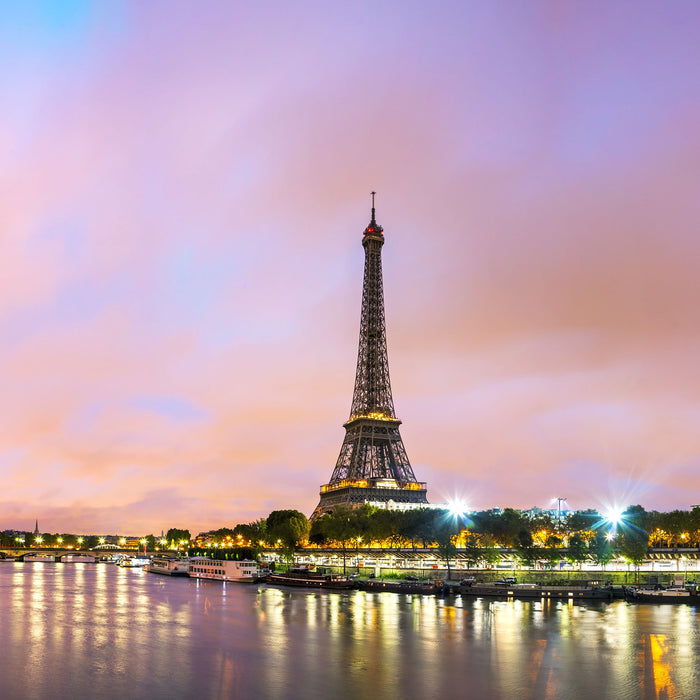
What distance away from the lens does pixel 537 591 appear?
96.3 meters

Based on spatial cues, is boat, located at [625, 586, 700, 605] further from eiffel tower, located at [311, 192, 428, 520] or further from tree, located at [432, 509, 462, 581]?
eiffel tower, located at [311, 192, 428, 520]

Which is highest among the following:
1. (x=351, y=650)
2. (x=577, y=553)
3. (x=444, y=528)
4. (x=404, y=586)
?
(x=351, y=650)

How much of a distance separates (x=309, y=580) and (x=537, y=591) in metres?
36.4

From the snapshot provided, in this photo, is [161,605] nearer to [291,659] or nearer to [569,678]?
[291,659]

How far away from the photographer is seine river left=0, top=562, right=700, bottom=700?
140 ft

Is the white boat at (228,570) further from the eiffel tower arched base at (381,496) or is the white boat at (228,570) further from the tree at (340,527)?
the eiffel tower arched base at (381,496)

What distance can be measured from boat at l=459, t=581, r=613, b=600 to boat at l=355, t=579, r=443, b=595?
12.3 ft

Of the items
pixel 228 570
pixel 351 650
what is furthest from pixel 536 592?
pixel 228 570

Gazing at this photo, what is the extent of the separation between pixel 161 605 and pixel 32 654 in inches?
1487

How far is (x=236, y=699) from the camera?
3984cm

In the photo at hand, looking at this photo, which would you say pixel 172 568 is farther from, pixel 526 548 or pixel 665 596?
pixel 665 596

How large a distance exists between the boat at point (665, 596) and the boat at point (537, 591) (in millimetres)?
2860

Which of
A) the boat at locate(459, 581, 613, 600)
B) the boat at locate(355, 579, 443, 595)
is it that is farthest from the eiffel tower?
the boat at locate(459, 581, 613, 600)

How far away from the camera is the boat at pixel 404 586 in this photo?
329ft
